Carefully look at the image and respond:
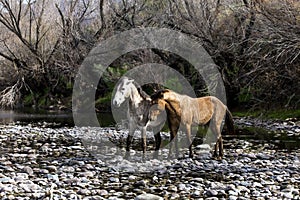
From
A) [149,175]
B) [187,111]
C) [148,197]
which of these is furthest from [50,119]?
[148,197]

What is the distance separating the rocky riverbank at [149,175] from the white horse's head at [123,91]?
4.35 feet

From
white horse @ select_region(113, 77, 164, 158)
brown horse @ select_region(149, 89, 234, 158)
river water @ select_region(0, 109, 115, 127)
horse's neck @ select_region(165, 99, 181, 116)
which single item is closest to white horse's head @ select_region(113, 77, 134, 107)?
white horse @ select_region(113, 77, 164, 158)

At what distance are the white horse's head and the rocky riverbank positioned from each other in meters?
1.32

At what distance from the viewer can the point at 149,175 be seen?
26.8 feet

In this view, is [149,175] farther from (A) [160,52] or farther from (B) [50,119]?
(A) [160,52]

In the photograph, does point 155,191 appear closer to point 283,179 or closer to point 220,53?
point 283,179

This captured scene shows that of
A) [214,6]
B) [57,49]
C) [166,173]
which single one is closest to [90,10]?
[57,49]

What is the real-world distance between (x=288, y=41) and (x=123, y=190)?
11.1 m

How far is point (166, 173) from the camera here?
834 cm

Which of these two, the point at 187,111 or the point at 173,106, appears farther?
the point at 187,111

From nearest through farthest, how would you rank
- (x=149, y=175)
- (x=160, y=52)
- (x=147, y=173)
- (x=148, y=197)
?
(x=148, y=197) → (x=149, y=175) → (x=147, y=173) → (x=160, y=52)

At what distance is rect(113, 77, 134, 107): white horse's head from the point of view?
31.4ft

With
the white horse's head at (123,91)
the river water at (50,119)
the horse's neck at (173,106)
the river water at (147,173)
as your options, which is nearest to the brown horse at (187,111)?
the horse's neck at (173,106)

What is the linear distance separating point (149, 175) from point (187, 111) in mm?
2490
